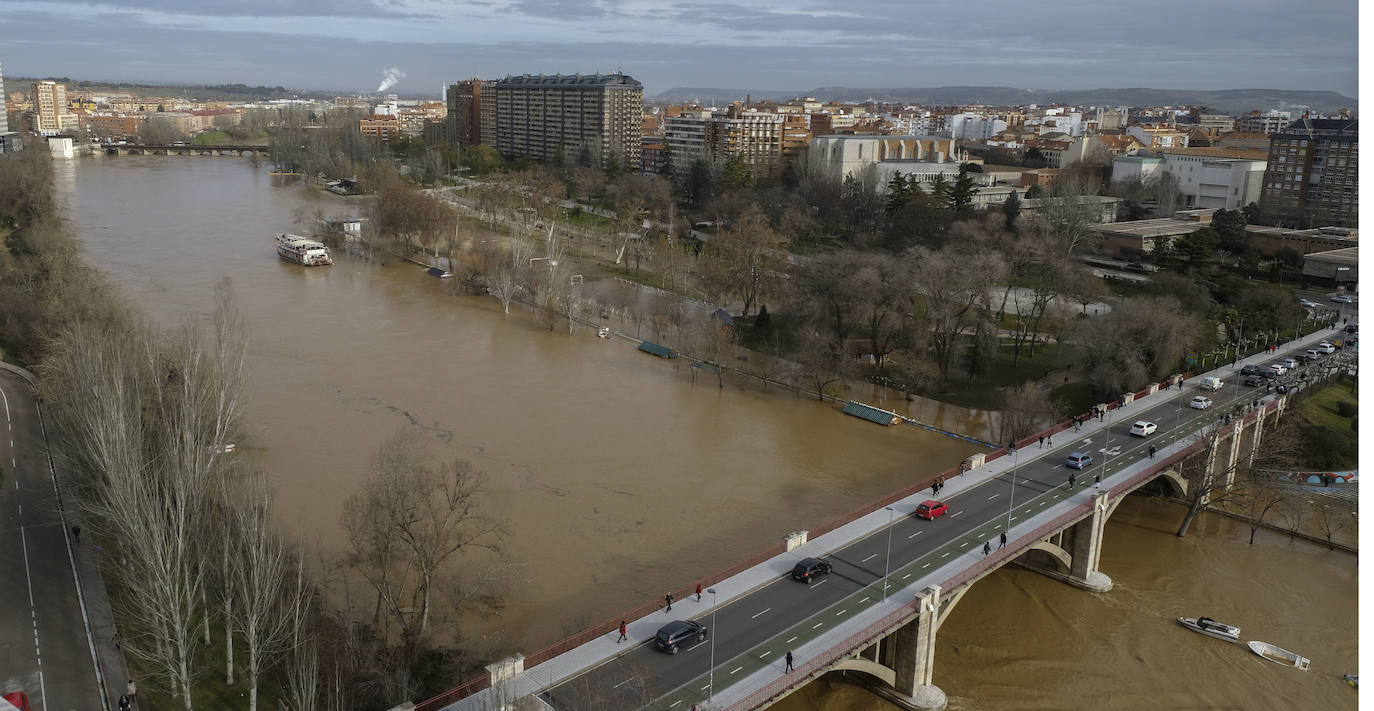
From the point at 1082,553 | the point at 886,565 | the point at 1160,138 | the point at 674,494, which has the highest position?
the point at 1160,138

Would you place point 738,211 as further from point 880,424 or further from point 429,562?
point 429,562

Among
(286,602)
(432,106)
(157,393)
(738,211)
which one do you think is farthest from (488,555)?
(432,106)

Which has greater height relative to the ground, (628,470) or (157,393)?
(157,393)

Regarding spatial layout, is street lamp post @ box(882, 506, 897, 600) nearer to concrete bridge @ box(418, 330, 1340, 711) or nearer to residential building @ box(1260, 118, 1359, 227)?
concrete bridge @ box(418, 330, 1340, 711)

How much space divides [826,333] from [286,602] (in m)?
15.9

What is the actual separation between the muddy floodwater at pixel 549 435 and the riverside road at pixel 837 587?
7.85ft

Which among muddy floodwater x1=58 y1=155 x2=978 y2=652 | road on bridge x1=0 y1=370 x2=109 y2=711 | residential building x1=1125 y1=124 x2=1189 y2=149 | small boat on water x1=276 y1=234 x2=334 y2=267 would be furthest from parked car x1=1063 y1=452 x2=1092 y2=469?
residential building x1=1125 y1=124 x2=1189 y2=149

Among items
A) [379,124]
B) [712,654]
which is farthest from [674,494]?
[379,124]

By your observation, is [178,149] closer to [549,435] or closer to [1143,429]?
[549,435]

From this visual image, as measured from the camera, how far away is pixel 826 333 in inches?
957

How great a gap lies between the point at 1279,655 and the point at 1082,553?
281 cm

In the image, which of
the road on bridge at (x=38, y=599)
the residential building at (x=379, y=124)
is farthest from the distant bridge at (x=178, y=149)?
the road on bridge at (x=38, y=599)

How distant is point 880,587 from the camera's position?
12.2 m

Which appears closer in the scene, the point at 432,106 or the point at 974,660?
the point at 974,660
